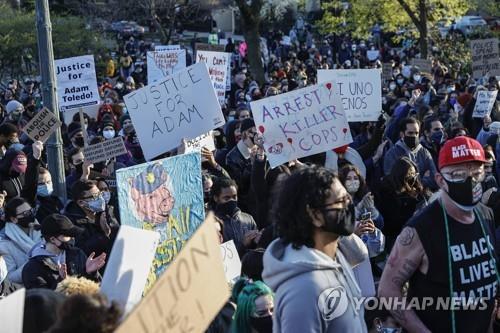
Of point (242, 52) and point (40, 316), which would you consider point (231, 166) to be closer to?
point (40, 316)

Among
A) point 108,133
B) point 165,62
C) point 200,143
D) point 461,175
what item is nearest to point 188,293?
point 461,175

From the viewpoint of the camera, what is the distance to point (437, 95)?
50.8 feet

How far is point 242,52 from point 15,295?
96.2 ft

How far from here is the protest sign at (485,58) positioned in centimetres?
1516

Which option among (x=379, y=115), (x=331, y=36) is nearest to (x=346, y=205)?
(x=379, y=115)

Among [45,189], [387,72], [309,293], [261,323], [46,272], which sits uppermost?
[309,293]

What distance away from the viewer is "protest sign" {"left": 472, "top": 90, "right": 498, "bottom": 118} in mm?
11931

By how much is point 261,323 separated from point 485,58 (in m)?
12.1

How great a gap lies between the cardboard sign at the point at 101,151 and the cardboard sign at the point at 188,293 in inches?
223

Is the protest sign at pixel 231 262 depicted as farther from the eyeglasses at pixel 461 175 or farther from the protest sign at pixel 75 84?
the protest sign at pixel 75 84

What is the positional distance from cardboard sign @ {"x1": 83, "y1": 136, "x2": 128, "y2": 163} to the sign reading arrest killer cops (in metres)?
1.70

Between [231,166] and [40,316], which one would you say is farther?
[231,166]

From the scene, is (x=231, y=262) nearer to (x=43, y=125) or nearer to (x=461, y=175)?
(x=461, y=175)

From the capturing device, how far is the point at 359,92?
1022 cm
